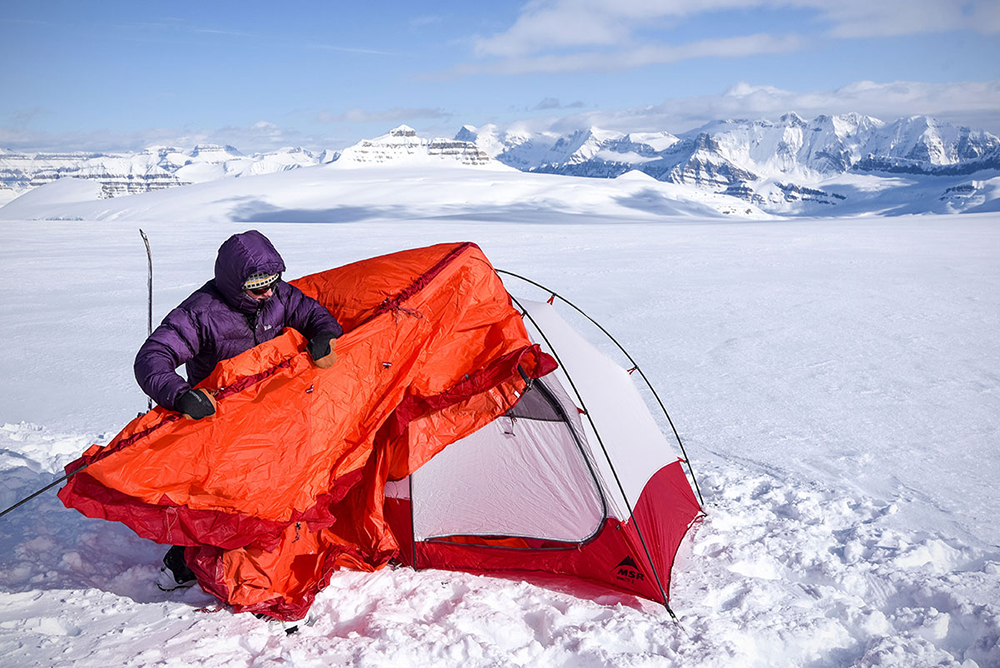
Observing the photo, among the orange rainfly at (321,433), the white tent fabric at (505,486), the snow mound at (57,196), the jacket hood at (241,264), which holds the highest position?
the snow mound at (57,196)

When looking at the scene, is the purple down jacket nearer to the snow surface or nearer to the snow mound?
the snow surface

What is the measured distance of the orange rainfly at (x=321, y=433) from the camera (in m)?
3.07

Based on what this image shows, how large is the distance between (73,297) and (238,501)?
10726mm

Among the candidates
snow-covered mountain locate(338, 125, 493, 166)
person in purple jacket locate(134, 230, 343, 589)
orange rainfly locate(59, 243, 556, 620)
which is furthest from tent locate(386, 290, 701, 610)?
snow-covered mountain locate(338, 125, 493, 166)

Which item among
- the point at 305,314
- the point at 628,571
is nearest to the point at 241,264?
the point at 305,314

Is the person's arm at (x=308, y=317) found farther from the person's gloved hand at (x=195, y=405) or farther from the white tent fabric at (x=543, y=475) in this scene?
the white tent fabric at (x=543, y=475)

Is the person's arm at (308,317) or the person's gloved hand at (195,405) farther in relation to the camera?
the person's arm at (308,317)

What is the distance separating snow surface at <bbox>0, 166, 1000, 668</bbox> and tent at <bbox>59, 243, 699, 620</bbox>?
0.20 metres

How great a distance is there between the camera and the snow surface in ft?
10.5

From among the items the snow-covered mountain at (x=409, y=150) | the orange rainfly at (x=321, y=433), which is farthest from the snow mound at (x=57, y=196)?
the orange rainfly at (x=321, y=433)

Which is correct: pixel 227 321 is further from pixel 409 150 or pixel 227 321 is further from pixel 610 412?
pixel 409 150

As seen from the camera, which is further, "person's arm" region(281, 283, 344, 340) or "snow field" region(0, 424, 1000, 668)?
"person's arm" region(281, 283, 344, 340)

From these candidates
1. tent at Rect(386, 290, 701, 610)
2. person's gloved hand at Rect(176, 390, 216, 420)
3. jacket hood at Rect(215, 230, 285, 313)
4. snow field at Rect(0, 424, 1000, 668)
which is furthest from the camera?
tent at Rect(386, 290, 701, 610)

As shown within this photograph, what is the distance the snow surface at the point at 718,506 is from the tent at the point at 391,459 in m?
0.20
